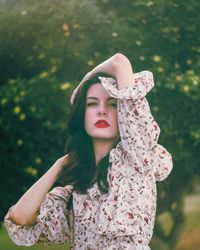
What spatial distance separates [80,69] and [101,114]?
2.88ft

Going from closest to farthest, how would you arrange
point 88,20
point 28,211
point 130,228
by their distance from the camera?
1. point 130,228
2. point 28,211
3. point 88,20

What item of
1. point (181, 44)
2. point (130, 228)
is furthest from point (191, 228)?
point (130, 228)

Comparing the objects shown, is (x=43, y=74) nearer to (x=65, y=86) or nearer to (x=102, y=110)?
(x=65, y=86)

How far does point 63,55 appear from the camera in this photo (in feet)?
11.9

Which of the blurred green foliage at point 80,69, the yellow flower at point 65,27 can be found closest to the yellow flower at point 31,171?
the blurred green foliage at point 80,69

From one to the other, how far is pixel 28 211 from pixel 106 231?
358mm

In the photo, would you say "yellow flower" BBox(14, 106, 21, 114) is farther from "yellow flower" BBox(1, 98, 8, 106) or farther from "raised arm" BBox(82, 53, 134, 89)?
"raised arm" BBox(82, 53, 134, 89)

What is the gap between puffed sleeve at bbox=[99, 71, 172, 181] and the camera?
8.12 ft

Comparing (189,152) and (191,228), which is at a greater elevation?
(189,152)

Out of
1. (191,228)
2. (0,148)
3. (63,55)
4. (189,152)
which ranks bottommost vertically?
(191,228)

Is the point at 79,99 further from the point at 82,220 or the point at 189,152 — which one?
the point at 189,152

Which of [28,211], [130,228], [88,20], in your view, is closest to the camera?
[130,228]

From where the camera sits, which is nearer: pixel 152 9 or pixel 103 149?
pixel 103 149

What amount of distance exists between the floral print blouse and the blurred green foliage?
97 cm
